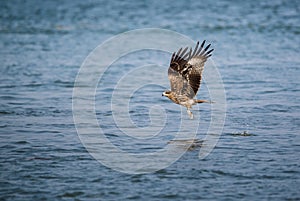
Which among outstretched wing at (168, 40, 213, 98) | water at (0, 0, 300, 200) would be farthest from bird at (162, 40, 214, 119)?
water at (0, 0, 300, 200)

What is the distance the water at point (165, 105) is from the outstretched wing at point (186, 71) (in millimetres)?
623

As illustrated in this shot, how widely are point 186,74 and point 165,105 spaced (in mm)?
1817

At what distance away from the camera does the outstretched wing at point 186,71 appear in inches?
367

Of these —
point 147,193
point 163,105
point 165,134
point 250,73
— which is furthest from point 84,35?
point 147,193

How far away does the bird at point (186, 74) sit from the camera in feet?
30.6

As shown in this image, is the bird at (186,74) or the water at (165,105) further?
the bird at (186,74)

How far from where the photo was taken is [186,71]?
9.31 metres

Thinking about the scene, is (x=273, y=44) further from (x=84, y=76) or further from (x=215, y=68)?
(x=84, y=76)

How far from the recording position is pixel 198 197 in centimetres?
684

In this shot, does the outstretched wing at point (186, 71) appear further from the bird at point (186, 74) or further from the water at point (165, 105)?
the water at point (165, 105)

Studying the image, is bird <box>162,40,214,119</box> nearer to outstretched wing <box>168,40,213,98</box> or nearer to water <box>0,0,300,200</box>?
outstretched wing <box>168,40,213,98</box>

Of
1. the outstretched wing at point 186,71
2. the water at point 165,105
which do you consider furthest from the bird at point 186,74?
the water at point 165,105

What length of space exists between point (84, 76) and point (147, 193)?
22.6 feet

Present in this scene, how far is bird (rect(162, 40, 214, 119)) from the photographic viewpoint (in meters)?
9.31
